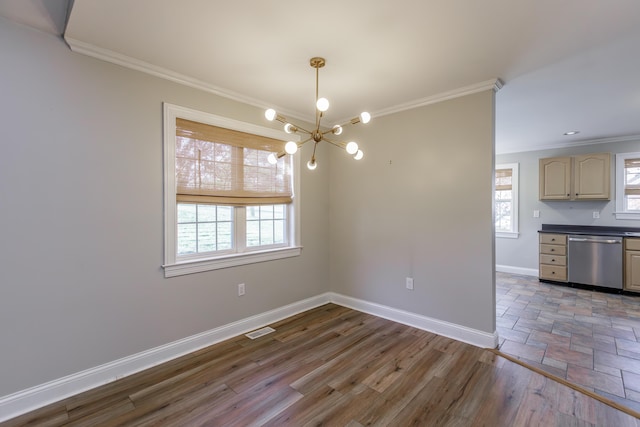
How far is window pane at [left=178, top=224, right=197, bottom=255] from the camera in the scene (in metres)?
2.77

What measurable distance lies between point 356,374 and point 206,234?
6.26ft

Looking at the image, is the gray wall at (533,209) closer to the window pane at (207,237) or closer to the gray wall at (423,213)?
the gray wall at (423,213)

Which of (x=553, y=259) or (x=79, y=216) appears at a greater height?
(x=79, y=216)

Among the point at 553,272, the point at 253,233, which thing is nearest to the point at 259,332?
the point at 253,233

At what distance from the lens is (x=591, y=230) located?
5.16 metres

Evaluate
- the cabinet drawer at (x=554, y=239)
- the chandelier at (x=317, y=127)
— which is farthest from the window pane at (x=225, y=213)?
the cabinet drawer at (x=554, y=239)

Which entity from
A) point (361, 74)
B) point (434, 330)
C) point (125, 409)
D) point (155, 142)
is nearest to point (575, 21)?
point (361, 74)

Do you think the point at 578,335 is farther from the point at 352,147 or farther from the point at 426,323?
the point at 352,147

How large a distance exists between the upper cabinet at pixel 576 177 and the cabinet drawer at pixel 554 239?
2.32ft

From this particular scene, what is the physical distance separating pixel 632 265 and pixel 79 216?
7060mm

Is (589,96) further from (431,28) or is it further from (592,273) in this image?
(592,273)

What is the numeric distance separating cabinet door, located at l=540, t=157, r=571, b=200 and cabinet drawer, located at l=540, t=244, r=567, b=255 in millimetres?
897

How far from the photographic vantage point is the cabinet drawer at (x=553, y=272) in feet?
16.7

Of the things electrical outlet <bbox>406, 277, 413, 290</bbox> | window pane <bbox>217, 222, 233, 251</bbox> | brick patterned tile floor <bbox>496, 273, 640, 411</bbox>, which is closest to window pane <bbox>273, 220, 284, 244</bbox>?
window pane <bbox>217, 222, 233, 251</bbox>
